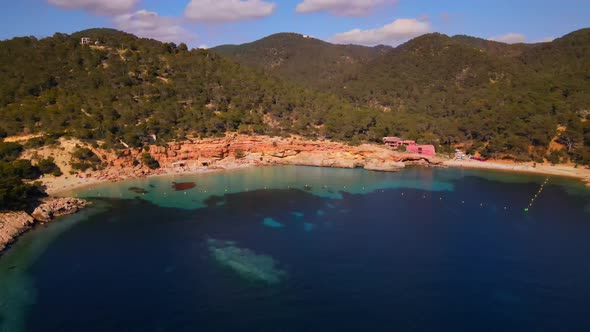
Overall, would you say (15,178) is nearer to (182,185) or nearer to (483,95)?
(182,185)

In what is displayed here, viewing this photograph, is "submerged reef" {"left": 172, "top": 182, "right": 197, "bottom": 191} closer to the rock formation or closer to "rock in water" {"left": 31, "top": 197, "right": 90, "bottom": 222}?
the rock formation

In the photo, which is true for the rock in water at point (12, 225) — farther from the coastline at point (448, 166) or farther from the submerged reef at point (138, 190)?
the submerged reef at point (138, 190)

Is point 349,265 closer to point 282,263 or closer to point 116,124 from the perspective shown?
point 282,263

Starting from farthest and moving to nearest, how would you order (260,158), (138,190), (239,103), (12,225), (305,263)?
(239,103), (260,158), (138,190), (12,225), (305,263)

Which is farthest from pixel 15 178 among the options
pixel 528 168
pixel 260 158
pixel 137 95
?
pixel 528 168

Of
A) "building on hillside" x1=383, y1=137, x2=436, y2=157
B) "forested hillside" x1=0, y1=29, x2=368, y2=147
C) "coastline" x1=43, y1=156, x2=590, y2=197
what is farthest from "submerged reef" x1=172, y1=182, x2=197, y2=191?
"building on hillside" x1=383, y1=137, x2=436, y2=157

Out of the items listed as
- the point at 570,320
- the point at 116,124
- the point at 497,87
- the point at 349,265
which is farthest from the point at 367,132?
the point at 570,320
